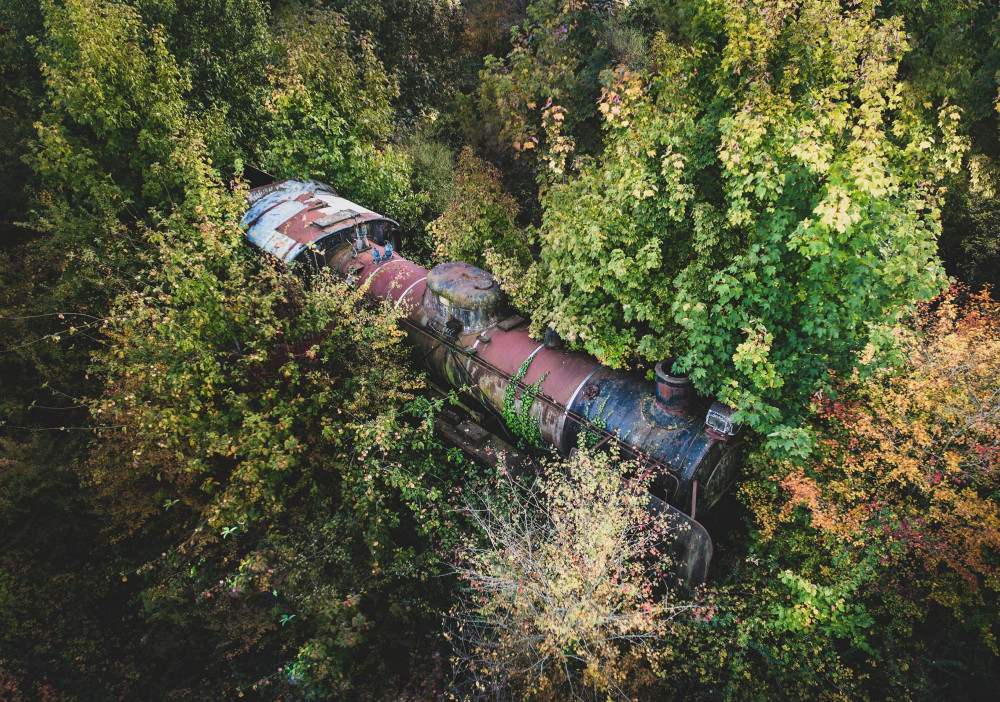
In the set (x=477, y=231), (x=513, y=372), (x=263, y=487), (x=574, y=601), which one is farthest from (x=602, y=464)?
(x=477, y=231)

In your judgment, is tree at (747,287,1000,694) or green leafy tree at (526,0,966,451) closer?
green leafy tree at (526,0,966,451)

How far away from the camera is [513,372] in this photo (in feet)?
27.9

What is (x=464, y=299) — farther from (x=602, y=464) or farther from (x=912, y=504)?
(x=912, y=504)

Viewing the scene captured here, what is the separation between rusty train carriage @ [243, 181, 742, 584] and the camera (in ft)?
22.8

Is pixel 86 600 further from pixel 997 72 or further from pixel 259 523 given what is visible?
pixel 997 72

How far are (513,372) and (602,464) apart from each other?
7.69ft

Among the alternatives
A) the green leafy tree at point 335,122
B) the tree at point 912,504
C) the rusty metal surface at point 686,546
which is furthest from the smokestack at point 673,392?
the green leafy tree at point 335,122

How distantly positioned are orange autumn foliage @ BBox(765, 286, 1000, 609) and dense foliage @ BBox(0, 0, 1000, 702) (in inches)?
2.4

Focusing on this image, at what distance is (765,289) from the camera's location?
7.05m

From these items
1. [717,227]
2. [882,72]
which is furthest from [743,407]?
[882,72]

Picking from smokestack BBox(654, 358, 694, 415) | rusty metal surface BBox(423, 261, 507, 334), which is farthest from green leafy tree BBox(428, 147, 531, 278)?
smokestack BBox(654, 358, 694, 415)

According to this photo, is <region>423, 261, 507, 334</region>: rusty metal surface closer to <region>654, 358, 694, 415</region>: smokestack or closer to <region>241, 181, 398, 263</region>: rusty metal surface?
<region>654, 358, 694, 415</region>: smokestack

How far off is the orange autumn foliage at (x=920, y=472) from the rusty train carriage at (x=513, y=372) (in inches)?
59.0

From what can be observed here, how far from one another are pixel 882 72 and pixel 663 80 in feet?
9.17
